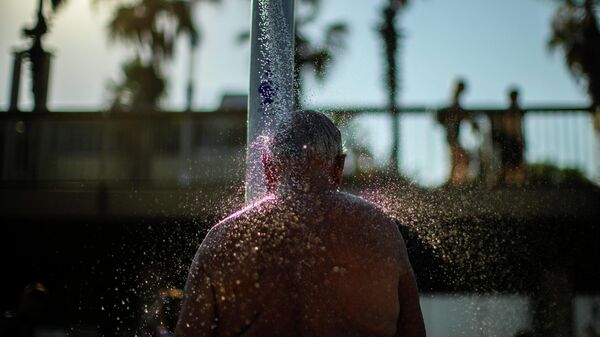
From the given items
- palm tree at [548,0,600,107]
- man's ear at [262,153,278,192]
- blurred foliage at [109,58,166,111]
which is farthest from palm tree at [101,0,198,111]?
man's ear at [262,153,278,192]

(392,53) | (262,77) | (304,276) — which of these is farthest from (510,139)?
(304,276)

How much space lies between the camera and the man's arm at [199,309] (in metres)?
1.69

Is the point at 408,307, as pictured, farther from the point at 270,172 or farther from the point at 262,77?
the point at 262,77

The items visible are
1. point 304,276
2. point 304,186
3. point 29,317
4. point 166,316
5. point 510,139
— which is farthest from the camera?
point 510,139

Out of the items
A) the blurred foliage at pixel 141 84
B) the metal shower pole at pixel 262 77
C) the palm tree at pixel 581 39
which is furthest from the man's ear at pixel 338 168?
the blurred foliage at pixel 141 84

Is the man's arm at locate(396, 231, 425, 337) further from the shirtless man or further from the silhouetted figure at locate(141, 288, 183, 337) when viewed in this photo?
the silhouetted figure at locate(141, 288, 183, 337)

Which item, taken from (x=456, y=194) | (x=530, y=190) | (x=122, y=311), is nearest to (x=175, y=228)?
(x=122, y=311)

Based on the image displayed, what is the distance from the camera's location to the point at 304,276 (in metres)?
1.69

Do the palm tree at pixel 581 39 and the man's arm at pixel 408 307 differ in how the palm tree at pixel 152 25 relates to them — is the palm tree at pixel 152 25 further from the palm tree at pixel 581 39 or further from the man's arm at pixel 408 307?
the man's arm at pixel 408 307

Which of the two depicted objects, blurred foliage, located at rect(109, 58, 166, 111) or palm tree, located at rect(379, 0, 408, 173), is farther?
blurred foliage, located at rect(109, 58, 166, 111)

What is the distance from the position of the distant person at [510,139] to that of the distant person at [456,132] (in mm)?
376

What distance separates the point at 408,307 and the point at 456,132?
22.9 feet

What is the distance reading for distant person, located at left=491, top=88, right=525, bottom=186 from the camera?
8441 millimetres

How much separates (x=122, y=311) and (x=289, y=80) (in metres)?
5.56
